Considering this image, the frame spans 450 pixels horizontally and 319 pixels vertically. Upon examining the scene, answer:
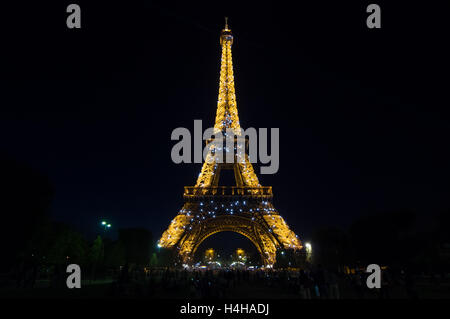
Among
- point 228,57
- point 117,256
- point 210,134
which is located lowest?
point 117,256

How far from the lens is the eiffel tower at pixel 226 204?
47656mm

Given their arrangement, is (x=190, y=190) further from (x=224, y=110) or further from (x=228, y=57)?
(x=228, y=57)

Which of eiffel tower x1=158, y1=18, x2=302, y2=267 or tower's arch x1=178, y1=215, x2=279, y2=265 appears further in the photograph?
tower's arch x1=178, y1=215, x2=279, y2=265

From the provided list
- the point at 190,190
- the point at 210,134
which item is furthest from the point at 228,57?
the point at 190,190

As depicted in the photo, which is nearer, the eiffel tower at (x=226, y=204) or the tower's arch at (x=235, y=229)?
the eiffel tower at (x=226, y=204)

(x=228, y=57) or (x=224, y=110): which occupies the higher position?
(x=228, y=57)

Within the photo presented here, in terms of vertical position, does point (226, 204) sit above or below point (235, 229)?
above

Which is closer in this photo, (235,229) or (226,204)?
(226,204)

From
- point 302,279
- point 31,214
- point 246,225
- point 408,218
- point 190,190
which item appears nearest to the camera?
point 302,279

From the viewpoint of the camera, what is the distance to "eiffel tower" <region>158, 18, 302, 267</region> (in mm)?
47656

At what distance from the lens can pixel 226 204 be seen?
51.6 metres
